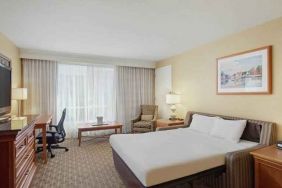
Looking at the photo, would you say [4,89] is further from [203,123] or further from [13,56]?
[203,123]

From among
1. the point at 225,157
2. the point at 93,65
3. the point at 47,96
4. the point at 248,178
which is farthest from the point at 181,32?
the point at 47,96

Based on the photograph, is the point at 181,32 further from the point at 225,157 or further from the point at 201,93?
the point at 225,157

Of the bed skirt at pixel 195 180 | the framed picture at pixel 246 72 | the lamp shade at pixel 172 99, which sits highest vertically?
the framed picture at pixel 246 72

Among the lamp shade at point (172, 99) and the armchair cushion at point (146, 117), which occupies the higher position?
the lamp shade at point (172, 99)

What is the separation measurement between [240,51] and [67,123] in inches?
196

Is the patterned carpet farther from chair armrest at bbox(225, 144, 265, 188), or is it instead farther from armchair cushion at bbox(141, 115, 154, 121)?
armchair cushion at bbox(141, 115, 154, 121)

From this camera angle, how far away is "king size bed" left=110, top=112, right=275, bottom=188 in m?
1.91

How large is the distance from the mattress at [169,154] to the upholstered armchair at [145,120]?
2.06 metres

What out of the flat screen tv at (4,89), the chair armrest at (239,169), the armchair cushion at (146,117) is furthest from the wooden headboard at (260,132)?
the flat screen tv at (4,89)

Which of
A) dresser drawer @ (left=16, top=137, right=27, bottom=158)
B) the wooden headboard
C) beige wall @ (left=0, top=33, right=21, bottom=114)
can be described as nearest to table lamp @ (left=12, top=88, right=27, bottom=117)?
beige wall @ (left=0, top=33, right=21, bottom=114)

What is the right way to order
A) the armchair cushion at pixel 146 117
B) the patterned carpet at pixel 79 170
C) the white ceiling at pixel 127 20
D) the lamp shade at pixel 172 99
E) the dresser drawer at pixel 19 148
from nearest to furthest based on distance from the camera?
the dresser drawer at pixel 19 148 < the white ceiling at pixel 127 20 < the patterned carpet at pixel 79 170 < the lamp shade at pixel 172 99 < the armchair cushion at pixel 146 117

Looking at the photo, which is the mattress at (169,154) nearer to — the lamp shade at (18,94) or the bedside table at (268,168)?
the bedside table at (268,168)

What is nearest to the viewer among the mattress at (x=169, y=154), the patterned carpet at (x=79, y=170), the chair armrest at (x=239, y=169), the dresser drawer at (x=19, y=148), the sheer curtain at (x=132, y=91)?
the mattress at (x=169, y=154)

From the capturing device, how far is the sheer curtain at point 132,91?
5.93m
